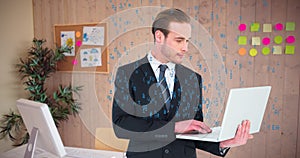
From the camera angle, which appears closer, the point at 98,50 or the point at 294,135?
the point at 294,135

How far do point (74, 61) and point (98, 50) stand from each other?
0.35 m

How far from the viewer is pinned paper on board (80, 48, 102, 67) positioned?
3.01 m

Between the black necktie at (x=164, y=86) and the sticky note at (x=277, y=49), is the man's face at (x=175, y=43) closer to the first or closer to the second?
the black necktie at (x=164, y=86)

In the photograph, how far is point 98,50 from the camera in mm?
3020

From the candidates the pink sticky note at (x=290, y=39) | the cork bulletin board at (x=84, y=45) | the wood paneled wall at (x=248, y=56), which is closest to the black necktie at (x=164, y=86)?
the wood paneled wall at (x=248, y=56)

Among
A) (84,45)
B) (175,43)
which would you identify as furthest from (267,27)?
(84,45)

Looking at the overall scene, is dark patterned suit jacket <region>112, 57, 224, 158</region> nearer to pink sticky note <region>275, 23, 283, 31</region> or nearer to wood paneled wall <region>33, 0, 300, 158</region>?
wood paneled wall <region>33, 0, 300, 158</region>

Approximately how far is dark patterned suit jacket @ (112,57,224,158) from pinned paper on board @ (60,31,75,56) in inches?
81.1

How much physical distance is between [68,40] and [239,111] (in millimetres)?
2496

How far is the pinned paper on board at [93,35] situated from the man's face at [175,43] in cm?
187

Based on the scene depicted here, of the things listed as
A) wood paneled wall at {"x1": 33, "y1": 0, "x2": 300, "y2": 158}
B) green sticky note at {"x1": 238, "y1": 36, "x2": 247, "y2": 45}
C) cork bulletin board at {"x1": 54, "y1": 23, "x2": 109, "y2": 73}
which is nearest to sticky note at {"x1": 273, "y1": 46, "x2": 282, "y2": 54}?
wood paneled wall at {"x1": 33, "y1": 0, "x2": 300, "y2": 158}

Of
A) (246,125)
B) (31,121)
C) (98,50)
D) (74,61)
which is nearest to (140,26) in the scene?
(98,50)

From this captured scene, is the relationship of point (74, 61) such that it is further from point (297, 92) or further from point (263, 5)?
point (297, 92)

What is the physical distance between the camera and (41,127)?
4.19ft
